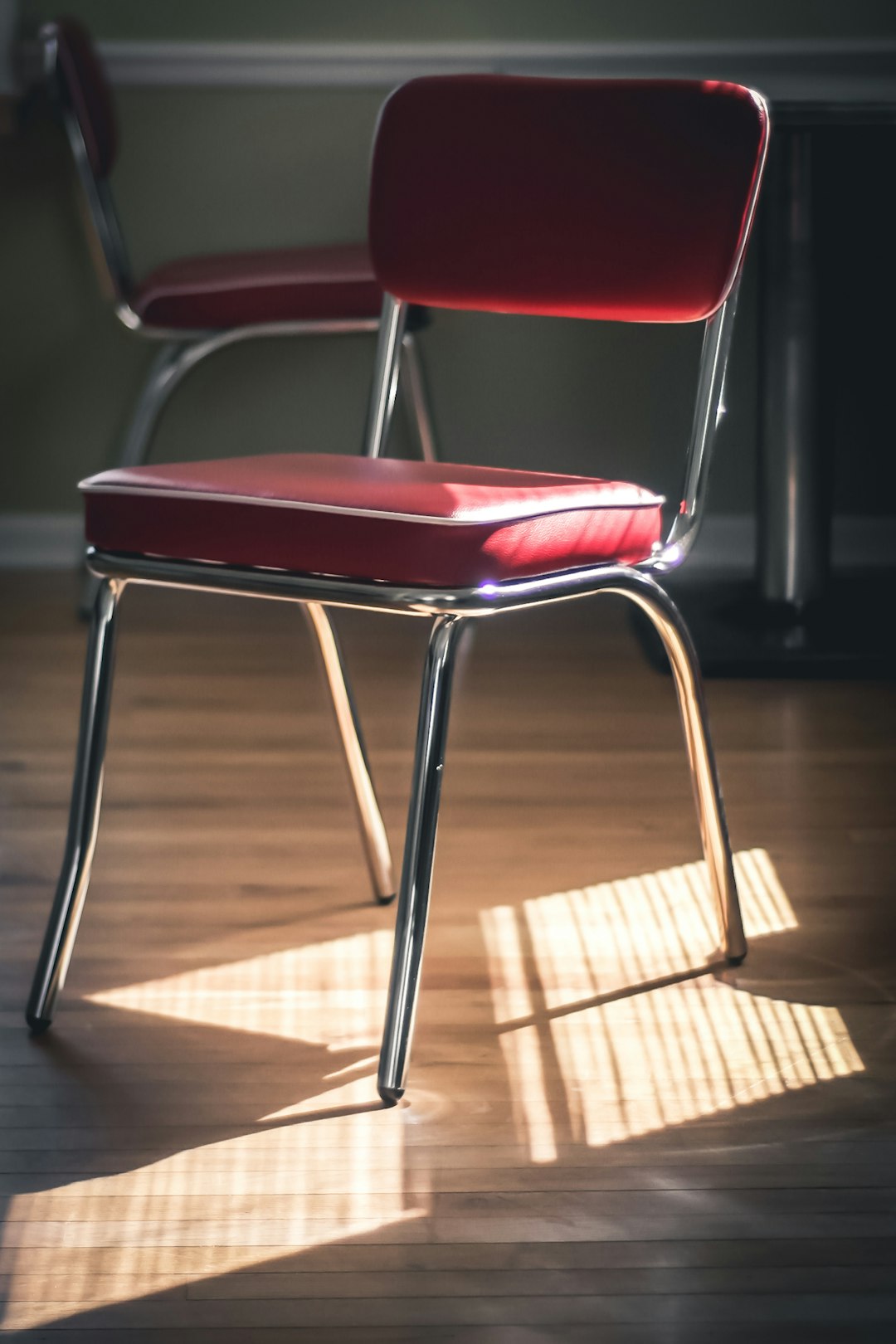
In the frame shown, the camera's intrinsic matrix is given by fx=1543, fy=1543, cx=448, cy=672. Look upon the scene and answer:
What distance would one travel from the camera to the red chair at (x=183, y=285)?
212 cm

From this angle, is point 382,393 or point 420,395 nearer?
point 382,393

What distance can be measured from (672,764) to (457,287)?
632 millimetres

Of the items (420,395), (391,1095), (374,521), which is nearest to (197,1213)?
(391,1095)

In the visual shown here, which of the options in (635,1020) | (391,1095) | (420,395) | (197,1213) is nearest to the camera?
(197,1213)

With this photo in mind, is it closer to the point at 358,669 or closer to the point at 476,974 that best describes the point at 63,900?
the point at 476,974

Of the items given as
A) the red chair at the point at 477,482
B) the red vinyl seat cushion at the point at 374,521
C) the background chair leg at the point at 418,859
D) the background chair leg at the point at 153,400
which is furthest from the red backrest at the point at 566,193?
the background chair leg at the point at 153,400

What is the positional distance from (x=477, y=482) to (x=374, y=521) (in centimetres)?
14

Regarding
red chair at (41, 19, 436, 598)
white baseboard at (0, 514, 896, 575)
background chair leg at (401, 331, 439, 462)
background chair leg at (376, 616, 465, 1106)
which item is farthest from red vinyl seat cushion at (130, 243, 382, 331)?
background chair leg at (376, 616, 465, 1106)

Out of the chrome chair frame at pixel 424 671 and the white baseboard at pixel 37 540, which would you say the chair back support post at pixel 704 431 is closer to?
the chrome chair frame at pixel 424 671

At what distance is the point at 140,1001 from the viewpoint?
3.76 feet

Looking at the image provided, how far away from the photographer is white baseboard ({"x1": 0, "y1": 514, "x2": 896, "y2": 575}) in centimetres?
263

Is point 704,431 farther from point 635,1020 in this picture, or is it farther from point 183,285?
point 183,285

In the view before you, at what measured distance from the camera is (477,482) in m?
1.05

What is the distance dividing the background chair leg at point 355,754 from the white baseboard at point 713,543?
141 centimetres
